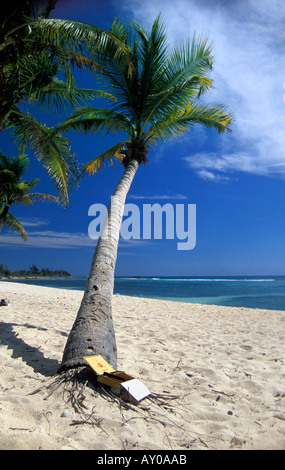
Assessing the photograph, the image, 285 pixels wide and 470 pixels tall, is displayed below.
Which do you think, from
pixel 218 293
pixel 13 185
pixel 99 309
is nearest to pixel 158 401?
pixel 99 309

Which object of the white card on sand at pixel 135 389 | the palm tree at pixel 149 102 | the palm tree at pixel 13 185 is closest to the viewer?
the white card on sand at pixel 135 389

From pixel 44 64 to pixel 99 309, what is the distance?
19.6 ft

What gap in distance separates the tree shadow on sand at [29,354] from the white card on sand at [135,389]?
1077 millimetres

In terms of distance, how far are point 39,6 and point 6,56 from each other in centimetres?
116

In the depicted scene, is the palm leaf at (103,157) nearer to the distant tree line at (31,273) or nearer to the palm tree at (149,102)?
the palm tree at (149,102)

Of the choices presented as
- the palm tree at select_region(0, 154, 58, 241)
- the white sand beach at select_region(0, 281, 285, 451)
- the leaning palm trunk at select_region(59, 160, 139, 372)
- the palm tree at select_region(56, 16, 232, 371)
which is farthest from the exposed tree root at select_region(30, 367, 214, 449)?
the palm tree at select_region(0, 154, 58, 241)

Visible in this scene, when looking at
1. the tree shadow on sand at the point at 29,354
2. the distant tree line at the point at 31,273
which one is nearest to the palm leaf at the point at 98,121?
the tree shadow on sand at the point at 29,354

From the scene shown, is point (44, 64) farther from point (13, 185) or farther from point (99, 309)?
point (13, 185)

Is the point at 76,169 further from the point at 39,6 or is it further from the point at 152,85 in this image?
the point at 39,6

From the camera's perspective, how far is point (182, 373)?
11.1 ft

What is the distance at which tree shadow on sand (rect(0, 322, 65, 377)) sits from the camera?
3.15 metres

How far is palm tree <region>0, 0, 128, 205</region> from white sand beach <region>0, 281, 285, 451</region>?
4.50 metres

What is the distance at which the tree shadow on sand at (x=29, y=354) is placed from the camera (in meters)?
3.15
